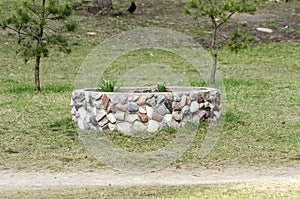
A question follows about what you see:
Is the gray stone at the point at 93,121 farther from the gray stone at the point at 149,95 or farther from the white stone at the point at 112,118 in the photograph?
the gray stone at the point at 149,95

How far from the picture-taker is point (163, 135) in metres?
10.5

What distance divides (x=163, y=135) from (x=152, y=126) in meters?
0.20

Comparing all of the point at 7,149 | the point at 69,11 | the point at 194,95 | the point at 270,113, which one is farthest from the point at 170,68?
the point at 7,149

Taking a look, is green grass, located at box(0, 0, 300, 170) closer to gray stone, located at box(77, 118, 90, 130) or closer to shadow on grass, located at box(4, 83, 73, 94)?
shadow on grass, located at box(4, 83, 73, 94)

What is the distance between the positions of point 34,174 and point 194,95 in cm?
317

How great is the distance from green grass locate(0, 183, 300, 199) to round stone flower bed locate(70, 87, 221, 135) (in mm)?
2886

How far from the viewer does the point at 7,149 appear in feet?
32.2

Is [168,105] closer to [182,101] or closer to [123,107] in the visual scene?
[182,101]

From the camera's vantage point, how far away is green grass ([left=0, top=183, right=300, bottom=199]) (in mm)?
7184

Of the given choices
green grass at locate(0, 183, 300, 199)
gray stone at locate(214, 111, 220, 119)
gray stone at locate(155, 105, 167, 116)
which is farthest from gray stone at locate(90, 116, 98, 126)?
green grass at locate(0, 183, 300, 199)

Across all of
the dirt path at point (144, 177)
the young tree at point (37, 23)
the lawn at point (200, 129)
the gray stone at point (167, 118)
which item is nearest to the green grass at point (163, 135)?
the lawn at point (200, 129)

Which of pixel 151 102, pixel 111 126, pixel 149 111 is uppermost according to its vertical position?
pixel 151 102

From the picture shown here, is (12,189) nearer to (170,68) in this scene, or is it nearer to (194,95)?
(194,95)

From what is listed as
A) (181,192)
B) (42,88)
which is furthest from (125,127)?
(42,88)
